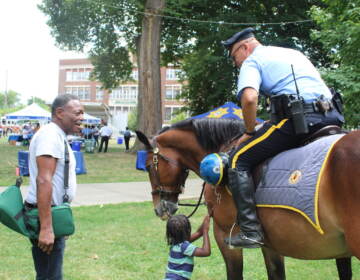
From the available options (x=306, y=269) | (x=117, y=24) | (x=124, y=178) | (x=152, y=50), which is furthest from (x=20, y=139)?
(x=306, y=269)

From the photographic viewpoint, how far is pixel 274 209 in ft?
9.46

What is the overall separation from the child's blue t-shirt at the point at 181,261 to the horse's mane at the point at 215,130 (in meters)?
1.05

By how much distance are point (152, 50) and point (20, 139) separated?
680 inches

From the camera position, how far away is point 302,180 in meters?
2.69

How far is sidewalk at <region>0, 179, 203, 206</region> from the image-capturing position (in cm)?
982

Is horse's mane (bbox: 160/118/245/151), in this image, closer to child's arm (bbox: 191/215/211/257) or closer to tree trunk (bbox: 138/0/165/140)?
child's arm (bbox: 191/215/211/257)

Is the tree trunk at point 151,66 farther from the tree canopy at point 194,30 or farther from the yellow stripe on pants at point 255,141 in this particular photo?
the yellow stripe on pants at point 255,141

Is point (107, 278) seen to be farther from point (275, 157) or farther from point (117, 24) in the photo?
point (117, 24)

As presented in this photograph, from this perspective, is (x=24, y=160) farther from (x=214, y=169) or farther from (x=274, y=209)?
(x=274, y=209)

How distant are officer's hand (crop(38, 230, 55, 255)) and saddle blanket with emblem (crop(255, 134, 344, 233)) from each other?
1537 millimetres

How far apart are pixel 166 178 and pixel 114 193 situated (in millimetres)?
6659

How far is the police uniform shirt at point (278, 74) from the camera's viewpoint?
304 centimetres

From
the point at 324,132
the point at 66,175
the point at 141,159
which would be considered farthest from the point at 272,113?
the point at 141,159

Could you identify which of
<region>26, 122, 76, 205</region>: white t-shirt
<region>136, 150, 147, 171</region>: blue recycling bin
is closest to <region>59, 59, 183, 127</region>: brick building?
<region>136, 150, 147, 171</region>: blue recycling bin
